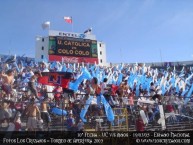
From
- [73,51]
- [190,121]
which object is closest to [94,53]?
[73,51]

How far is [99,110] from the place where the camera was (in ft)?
35.1

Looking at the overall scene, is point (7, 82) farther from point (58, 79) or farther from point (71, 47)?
point (71, 47)

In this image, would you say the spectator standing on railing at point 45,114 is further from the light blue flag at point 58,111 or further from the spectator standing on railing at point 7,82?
the spectator standing on railing at point 7,82

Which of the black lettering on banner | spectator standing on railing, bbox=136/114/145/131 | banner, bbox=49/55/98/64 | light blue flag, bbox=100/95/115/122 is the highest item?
the black lettering on banner

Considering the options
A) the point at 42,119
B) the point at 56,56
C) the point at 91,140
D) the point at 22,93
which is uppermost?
the point at 56,56

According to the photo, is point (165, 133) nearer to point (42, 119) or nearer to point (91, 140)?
point (91, 140)

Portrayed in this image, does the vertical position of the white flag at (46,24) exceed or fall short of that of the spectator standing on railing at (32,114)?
it exceeds it

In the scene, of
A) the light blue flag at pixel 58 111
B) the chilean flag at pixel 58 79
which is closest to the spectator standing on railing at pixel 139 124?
the light blue flag at pixel 58 111

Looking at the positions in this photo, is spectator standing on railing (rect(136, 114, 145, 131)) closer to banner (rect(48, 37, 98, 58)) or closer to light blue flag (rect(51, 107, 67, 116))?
light blue flag (rect(51, 107, 67, 116))

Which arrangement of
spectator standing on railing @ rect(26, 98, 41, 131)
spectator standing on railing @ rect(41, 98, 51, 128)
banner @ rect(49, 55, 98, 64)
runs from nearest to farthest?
spectator standing on railing @ rect(26, 98, 41, 131) → spectator standing on railing @ rect(41, 98, 51, 128) → banner @ rect(49, 55, 98, 64)

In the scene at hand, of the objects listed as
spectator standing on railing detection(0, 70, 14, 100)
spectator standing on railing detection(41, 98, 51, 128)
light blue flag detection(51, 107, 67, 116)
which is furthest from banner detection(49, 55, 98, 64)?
spectator standing on railing detection(41, 98, 51, 128)

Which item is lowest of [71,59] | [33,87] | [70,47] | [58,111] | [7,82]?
[58,111]

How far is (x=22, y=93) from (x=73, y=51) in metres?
37.9

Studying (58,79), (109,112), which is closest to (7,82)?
(58,79)
